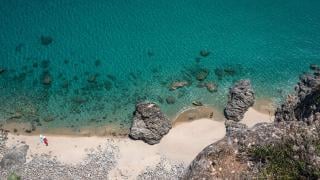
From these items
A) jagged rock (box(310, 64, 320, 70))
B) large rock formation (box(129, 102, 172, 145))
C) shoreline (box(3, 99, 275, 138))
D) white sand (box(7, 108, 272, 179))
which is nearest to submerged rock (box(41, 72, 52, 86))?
shoreline (box(3, 99, 275, 138))

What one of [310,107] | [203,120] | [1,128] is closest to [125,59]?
[203,120]

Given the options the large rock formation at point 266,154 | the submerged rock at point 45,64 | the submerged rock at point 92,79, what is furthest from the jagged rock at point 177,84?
the large rock formation at point 266,154

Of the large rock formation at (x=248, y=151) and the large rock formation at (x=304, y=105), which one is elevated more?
the large rock formation at (x=304, y=105)

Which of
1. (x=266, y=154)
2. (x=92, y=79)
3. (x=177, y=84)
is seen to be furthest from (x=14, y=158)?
(x=266, y=154)

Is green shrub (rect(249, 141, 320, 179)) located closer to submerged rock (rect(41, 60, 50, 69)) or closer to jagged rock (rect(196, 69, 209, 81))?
jagged rock (rect(196, 69, 209, 81))

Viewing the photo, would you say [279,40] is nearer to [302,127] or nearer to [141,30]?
[141,30]

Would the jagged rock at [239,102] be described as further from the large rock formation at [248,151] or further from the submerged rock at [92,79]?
the large rock formation at [248,151]
